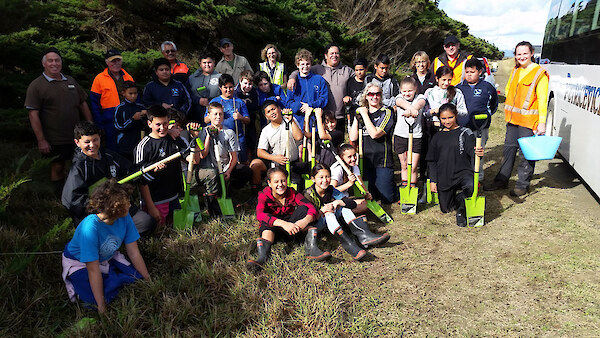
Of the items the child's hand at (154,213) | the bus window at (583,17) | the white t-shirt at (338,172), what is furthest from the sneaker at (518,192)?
the child's hand at (154,213)

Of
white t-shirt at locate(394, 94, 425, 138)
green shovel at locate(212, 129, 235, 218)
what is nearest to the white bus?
white t-shirt at locate(394, 94, 425, 138)

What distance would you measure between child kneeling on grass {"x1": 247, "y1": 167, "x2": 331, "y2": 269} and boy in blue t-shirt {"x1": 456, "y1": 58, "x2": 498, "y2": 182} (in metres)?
2.88

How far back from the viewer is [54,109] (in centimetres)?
475

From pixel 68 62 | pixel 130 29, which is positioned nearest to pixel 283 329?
pixel 68 62

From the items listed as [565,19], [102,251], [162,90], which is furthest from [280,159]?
[565,19]

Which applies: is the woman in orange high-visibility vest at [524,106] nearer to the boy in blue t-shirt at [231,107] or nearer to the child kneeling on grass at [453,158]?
the child kneeling on grass at [453,158]

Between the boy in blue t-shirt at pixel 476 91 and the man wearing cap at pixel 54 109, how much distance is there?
203 inches

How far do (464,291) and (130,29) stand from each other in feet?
30.8

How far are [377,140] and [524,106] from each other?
6.84 feet

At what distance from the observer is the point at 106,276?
3.34m

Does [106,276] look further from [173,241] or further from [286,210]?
[286,210]

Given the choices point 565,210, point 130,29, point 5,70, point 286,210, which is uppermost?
point 130,29

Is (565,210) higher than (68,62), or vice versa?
(68,62)

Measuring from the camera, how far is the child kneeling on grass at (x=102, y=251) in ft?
9.96
